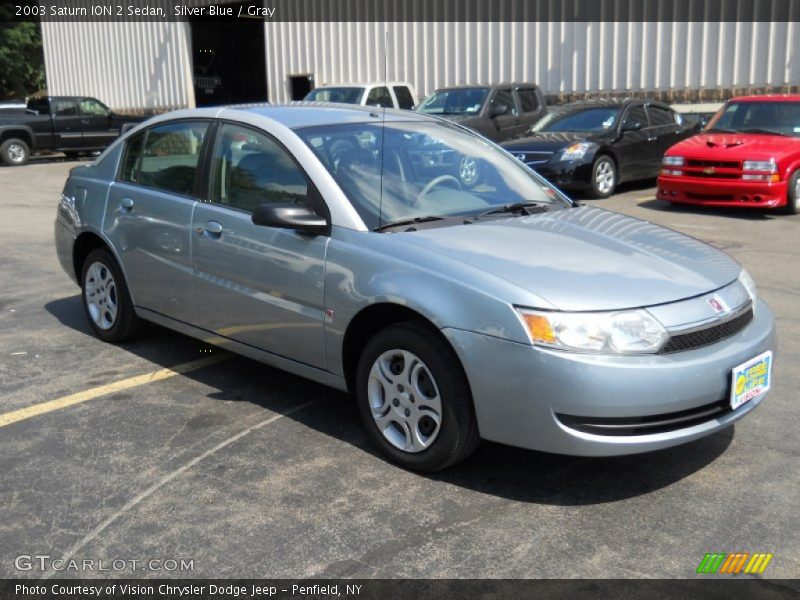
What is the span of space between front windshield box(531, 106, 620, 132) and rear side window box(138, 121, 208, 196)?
356 inches

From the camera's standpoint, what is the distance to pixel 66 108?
2234cm

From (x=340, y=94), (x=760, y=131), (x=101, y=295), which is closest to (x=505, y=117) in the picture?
(x=340, y=94)

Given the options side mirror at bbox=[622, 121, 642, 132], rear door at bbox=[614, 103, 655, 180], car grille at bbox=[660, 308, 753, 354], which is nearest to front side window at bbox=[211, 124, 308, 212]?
car grille at bbox=[660, 308, 753, 354]

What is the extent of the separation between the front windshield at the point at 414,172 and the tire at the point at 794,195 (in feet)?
23.2

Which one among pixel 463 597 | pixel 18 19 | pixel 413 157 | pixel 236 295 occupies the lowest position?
pixel 463 597

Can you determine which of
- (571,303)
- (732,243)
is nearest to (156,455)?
(571,303)

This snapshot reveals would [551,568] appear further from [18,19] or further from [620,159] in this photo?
[18,19]

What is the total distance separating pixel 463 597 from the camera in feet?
9.90

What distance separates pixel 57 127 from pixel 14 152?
1.23m

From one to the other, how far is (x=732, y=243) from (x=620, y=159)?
13.5 feet

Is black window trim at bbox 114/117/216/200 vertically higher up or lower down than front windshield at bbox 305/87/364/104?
lower down

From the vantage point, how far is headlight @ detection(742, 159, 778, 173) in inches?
420

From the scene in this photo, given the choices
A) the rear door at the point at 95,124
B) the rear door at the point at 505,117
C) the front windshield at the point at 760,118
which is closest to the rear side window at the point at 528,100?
the rear door at the point at 505,117

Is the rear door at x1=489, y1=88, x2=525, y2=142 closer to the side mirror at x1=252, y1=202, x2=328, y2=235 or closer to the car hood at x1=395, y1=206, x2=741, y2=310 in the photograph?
the car hood at x1=395, y1=206, x2=741, y2=310
